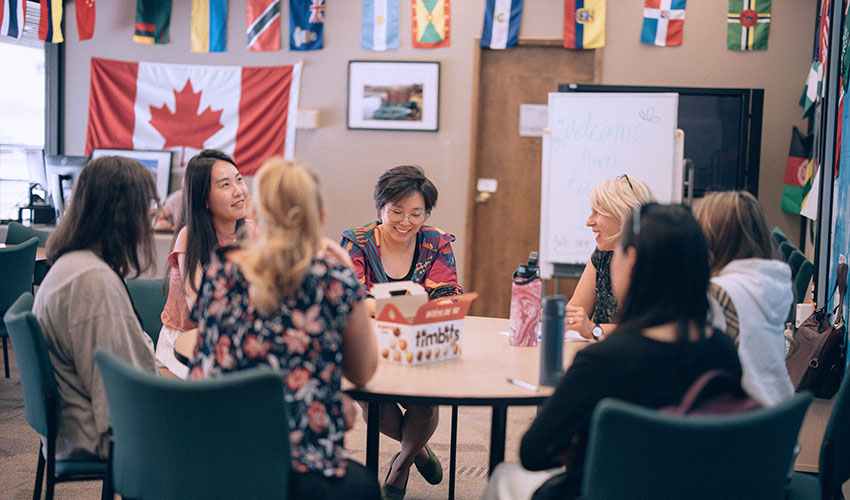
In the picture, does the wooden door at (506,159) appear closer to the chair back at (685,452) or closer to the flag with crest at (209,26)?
the flag with crest at (209,26)

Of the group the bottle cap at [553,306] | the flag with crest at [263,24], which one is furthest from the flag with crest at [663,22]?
the bottle cap at [553,306]

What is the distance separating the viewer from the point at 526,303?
2.23m

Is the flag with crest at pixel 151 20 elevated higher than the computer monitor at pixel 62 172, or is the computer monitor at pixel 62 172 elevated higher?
the flag with crest at pixel 151 20

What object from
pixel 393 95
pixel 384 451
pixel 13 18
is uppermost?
pixel 13 18

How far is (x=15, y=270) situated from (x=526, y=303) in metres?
2.76

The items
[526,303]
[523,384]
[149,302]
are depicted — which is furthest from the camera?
[149,302]

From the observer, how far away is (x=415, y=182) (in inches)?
115

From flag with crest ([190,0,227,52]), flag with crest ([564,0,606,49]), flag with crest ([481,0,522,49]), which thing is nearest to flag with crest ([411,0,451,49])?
flag with crest ([481,0,522,49])

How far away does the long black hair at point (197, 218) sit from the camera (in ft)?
8.45

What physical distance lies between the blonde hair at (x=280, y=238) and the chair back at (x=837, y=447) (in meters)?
1.22

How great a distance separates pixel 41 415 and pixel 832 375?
2.75 m

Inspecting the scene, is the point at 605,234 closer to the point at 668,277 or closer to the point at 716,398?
the point at 668,277

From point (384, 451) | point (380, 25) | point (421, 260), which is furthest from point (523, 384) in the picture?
point (380, 25)

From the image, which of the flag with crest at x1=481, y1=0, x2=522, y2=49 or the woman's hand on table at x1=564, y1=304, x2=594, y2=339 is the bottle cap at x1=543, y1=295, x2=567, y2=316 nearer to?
the woman's hand on table at x1=564, y1=304, x2=594, y2=339
